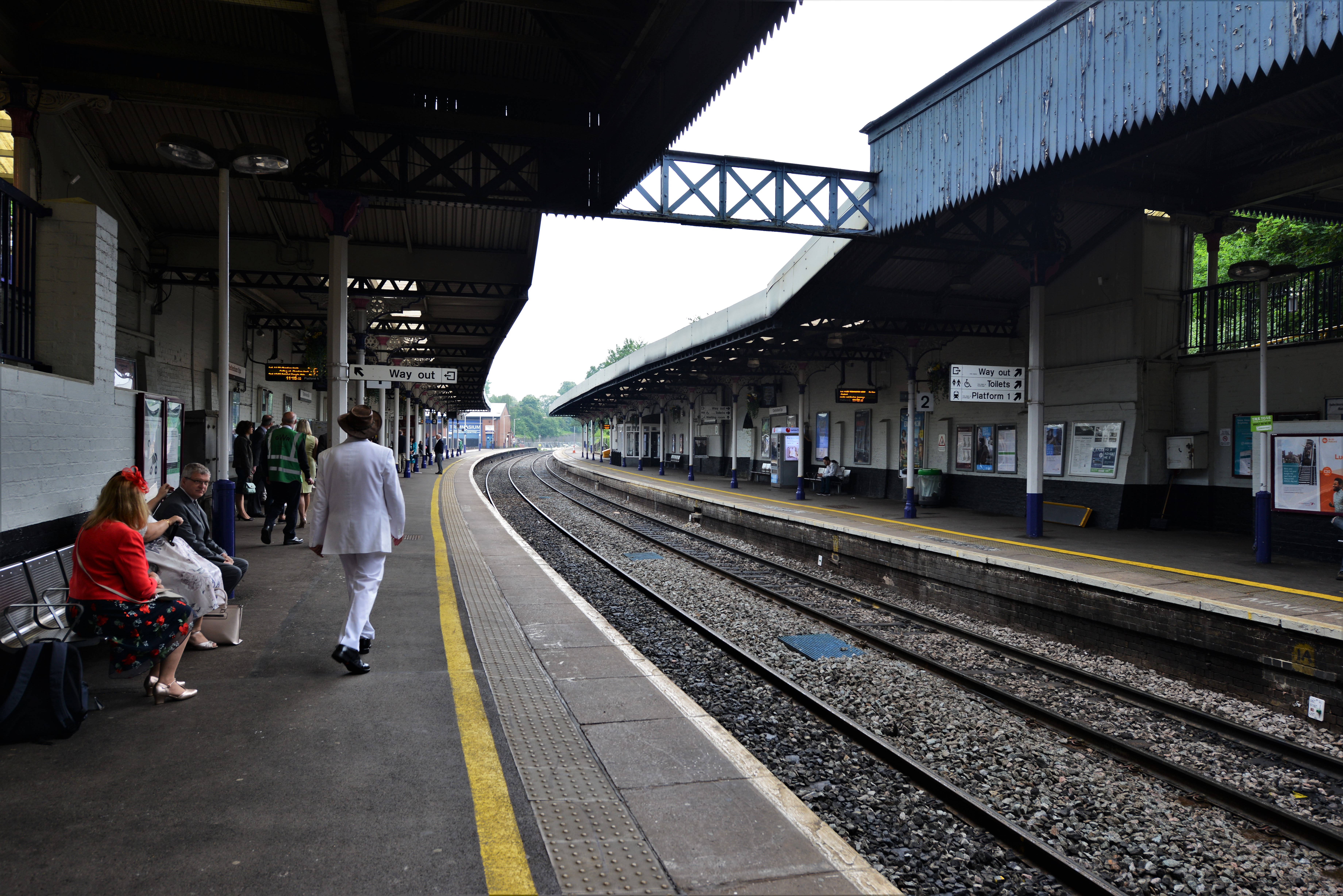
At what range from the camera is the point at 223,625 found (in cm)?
509

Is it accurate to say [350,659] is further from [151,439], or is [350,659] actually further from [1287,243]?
[1287,243]

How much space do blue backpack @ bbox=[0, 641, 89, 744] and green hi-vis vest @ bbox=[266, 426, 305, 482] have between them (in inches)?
246

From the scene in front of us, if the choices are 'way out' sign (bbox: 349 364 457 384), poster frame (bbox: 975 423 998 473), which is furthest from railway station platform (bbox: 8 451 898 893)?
poster frame (bbox: 975 423 998 473)

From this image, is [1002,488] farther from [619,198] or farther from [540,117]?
[540,117]

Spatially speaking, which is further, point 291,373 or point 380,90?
point 291,373

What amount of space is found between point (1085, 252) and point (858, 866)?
15.3 m

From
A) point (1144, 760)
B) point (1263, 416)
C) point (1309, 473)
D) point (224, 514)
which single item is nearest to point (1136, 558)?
point (1309, 473)

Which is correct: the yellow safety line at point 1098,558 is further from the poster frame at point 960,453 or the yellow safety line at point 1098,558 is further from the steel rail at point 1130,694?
the poster frame at point 960,453

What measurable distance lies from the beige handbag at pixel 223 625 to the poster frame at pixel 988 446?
15.8 metres

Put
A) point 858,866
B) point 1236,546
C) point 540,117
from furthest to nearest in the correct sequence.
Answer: point 1236,546
point 540,117
point 858,866

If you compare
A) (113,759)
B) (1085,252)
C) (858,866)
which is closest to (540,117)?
(113,759)

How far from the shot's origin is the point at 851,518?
15914 mm

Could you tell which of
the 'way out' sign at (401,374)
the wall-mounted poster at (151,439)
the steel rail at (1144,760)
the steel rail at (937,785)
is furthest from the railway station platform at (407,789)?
the 'way out' sign at (401,374)

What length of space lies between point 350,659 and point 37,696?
1.45m
